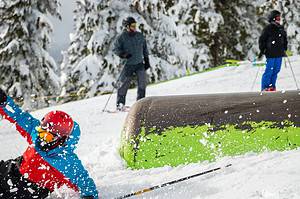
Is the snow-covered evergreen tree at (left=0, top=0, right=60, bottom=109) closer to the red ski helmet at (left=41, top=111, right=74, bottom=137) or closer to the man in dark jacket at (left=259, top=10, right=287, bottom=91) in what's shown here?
the man in dark jacket at (left=259, top=10, right=287, bottom=91)

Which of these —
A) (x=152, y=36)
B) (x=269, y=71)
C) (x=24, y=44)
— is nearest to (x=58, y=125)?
(x=269, y=71)

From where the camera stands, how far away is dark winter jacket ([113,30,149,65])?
347 inches

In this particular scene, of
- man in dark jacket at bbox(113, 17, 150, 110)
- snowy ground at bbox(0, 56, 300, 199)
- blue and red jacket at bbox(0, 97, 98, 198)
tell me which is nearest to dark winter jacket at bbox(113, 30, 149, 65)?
man in dark jacket at bbox(113, 17, 150, 110)

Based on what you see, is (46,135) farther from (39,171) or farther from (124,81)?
(124,81)

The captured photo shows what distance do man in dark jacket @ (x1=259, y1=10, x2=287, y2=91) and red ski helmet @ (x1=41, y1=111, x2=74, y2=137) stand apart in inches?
234

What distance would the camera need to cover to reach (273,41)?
8.92 m

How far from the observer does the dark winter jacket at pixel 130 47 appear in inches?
347

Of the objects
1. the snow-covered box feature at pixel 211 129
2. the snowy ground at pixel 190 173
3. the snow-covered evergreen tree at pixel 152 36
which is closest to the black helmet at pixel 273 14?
the snowy ground at pixel 190 173

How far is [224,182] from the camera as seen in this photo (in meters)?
3.81

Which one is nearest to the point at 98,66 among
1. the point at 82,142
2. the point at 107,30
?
the point at 107,30

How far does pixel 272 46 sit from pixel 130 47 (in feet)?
9.63

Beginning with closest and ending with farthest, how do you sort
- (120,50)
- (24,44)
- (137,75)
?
(120,50) → (137,75) → (24,44)

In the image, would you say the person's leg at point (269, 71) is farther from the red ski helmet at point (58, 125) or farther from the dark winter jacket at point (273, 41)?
the red ski helmet at point (58, 125)

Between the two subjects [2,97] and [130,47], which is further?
[130,47]
